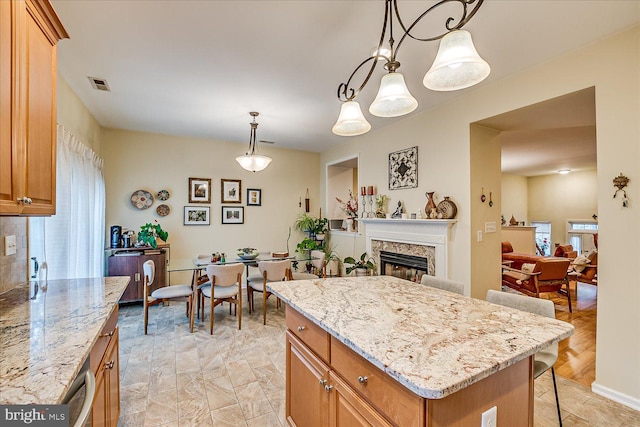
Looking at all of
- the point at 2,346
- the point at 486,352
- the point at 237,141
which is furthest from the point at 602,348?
the point at 237,141

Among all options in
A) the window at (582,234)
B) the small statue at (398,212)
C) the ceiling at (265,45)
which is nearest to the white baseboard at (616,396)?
the small statue at (398,212)

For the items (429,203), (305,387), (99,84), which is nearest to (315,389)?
(305,387)

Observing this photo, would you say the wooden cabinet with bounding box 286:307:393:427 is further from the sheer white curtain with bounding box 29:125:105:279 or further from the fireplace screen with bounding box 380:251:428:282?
the fireplace screen with bounding box 380:251:428:282

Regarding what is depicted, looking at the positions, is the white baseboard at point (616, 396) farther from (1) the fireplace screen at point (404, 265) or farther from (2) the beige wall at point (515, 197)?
(2) the beige wall at point (515, 197)

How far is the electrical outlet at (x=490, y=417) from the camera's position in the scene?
1.02 m

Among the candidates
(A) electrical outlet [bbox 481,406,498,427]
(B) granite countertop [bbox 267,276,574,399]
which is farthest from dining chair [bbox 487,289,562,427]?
(A) electrical outlet [bbox 481,406,498,427]

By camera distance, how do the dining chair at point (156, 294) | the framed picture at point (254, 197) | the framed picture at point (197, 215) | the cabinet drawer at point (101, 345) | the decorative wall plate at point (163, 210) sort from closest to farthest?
the cabinet drawer at point (101, 345), the dining chair at point (156, 294), the decorative wall plate at point (163, 210), the framed picture at point (197, 215), the framed picture at point (254, 197)

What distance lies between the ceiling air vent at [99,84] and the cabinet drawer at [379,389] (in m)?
3.46

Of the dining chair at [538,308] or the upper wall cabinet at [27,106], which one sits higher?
the upper wall cabinet at [27,106]

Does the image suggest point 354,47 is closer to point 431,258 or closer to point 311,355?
point 311,355

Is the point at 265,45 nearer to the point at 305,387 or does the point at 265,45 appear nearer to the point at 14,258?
the point at 14,258

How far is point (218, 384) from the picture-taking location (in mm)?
2408

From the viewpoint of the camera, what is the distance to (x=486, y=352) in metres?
1.02

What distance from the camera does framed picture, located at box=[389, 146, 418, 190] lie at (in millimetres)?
4023
